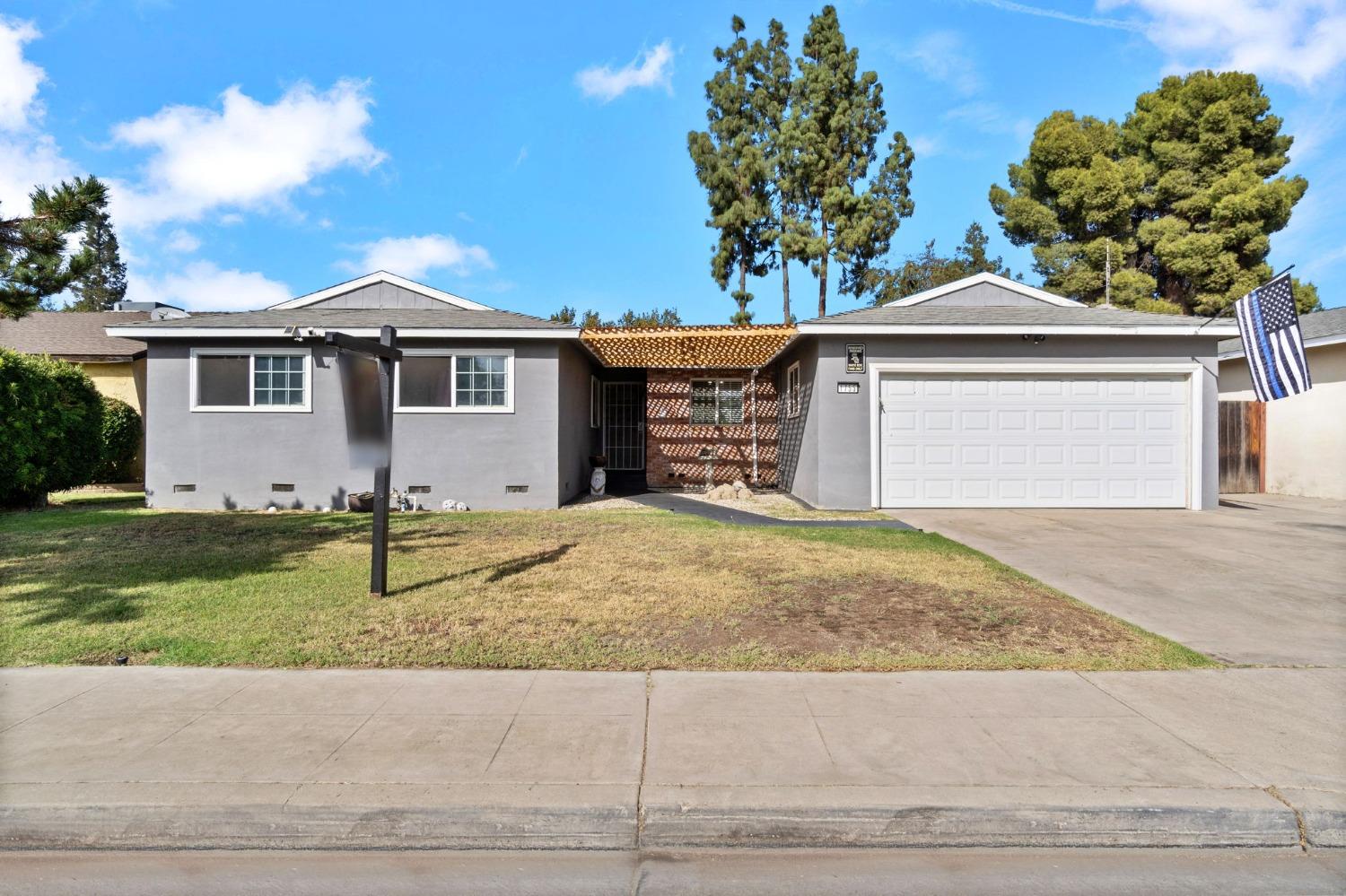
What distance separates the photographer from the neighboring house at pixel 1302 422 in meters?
14.9

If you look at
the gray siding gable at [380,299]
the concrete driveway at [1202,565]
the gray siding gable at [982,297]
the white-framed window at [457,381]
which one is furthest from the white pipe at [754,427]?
the gray siding gable at [380,299]

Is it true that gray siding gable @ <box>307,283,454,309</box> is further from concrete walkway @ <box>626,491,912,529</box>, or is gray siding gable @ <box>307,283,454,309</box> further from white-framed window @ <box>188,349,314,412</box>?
concrete walkway @ <box>626,491,912,529</box>

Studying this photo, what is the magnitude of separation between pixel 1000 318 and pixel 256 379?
13148 millimetres

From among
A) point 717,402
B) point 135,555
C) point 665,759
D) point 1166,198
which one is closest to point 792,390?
point 717,402

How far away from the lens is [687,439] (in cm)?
1788

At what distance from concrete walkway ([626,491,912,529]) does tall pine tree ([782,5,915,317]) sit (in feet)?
51.5

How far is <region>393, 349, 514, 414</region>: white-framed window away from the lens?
1308 centimetres

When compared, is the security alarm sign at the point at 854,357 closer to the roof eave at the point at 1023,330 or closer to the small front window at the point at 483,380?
the roof eave at the point at 1023,330

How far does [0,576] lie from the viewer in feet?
23.5

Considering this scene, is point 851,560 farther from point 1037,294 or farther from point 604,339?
point 1037,294

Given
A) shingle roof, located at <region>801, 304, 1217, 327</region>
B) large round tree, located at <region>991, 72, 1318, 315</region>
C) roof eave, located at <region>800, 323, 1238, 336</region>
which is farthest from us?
large round tree, located at <region>991, 72, 1318, 315</region>

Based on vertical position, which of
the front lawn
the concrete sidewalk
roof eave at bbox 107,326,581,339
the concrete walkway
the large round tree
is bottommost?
the concrete sidewalk

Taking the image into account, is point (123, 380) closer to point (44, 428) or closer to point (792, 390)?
point (44, 428)

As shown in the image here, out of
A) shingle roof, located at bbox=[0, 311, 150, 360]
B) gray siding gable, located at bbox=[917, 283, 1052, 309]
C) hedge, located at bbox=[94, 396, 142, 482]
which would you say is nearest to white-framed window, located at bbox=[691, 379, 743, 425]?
gray siding gable, located at bbox=[917, 283, 1052, 309]
